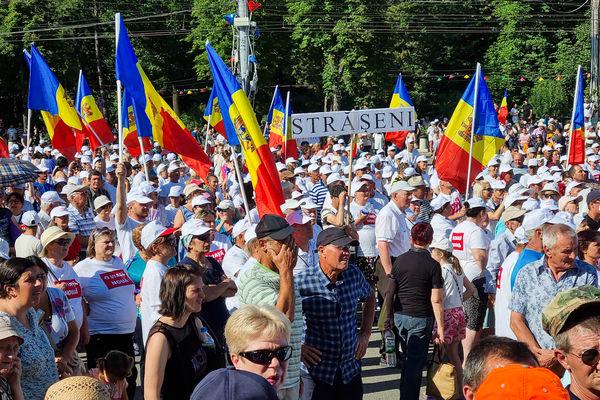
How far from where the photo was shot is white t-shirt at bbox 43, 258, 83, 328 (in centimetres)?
605

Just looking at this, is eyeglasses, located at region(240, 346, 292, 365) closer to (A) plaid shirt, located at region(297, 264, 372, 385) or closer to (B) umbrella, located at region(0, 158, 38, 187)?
(A) plaid shirt, located at region(297, 264, 372, 385)

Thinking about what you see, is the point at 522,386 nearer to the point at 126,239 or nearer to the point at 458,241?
the point at 458,241

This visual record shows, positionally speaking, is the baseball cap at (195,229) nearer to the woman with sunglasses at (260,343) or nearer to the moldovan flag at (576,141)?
the woman with sunglasses at (260,343)

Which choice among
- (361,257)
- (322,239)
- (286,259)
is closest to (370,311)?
(322,239)

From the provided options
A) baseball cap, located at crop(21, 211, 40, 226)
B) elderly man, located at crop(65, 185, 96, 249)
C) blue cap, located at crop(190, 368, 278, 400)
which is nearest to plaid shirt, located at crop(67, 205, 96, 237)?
elderly man, located at crop(65, 185, 96, 249)

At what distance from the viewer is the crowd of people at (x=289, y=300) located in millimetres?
3383

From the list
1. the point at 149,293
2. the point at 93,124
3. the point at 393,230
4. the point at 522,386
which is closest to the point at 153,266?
the point at 149,293

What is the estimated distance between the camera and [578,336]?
3.30 metres

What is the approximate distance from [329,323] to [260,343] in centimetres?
181

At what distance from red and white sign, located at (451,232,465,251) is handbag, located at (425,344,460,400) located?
1456mm

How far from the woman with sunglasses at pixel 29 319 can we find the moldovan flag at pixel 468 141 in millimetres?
7788

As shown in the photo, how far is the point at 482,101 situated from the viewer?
12.7 meters

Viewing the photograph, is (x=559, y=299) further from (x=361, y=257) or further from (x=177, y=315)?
(x=361, y=257)

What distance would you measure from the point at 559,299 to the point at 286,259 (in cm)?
180
